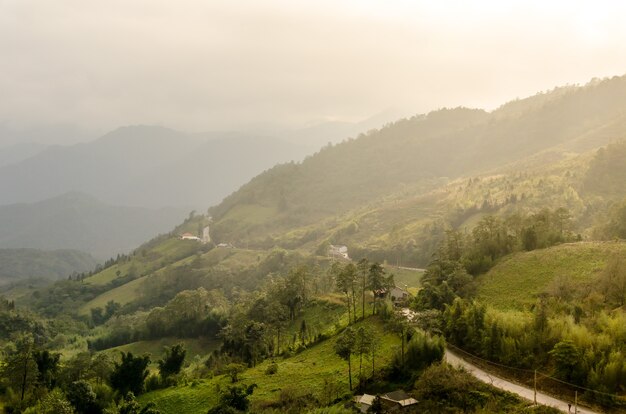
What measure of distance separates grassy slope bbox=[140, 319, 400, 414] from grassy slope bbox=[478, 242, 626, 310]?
12.6 meters

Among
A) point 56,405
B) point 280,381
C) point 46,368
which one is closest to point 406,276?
Result: point 280,381

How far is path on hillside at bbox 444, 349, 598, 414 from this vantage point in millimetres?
32406

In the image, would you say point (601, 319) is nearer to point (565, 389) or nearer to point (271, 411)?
point (565, 389)

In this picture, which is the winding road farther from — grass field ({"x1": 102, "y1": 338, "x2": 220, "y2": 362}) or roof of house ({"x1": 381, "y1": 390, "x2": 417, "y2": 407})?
grass field ({"x1": 102, "y1": 338, "x2": 220, "y2": 362})

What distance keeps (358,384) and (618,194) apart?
137m

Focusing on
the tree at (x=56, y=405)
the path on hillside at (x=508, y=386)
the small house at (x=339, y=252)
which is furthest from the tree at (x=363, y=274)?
the small house at (x=339, y=252)

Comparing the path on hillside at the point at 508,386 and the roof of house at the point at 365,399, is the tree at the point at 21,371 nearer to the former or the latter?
the roof of house at the point at 365,399

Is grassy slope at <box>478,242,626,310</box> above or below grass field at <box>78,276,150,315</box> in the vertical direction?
above

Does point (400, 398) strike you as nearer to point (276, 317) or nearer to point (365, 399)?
point (365, 399)

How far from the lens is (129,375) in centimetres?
5206

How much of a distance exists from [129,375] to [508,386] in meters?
37.4

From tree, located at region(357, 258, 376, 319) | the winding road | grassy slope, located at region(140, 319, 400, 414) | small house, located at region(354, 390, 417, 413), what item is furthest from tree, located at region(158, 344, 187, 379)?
the winding road

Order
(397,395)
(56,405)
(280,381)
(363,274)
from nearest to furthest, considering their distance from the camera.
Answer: (397,395) < (56,405) < (280,381) < (363,274)

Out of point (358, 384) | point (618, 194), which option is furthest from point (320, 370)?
point (618, 194)
